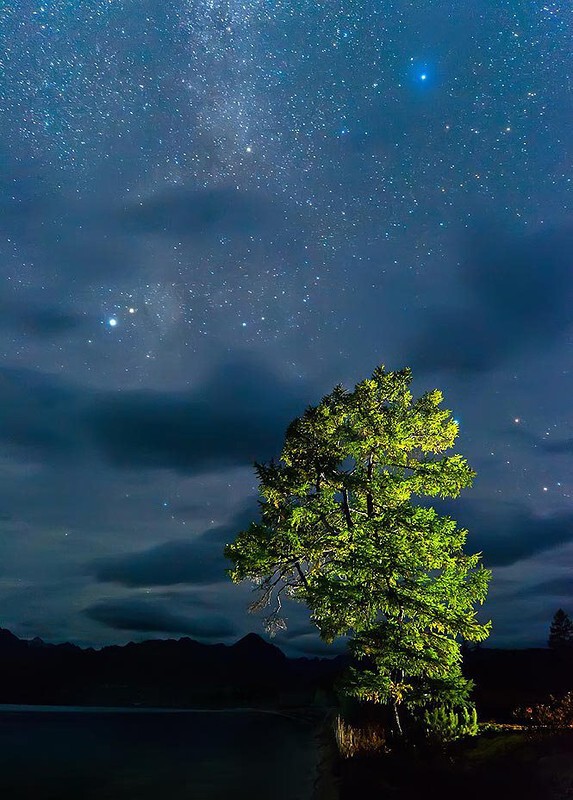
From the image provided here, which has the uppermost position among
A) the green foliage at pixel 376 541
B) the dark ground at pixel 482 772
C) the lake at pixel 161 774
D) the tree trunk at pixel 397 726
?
the green foliage at pixel 376 541

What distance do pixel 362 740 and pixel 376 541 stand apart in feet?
19.9

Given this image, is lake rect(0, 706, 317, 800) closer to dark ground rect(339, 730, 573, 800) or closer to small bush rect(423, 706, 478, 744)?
small bush rect(423, 706, 478, 744)

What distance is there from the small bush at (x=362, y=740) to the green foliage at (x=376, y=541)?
1.11 m

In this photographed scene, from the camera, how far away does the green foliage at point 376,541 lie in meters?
16.7

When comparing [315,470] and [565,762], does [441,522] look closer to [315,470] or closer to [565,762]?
[315,470]

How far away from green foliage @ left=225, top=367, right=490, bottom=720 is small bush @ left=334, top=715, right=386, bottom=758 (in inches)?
43.6

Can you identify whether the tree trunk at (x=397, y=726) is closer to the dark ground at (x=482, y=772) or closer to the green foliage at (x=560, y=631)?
the dark ground at (x=482, y=772)

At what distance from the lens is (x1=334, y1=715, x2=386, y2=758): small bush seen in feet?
55.6

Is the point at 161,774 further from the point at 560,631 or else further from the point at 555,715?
the point at 560,631

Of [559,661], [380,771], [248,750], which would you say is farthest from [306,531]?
[559,661]

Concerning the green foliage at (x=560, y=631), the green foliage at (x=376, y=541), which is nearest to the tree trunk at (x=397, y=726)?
the green foliage at (x=376, y=541)

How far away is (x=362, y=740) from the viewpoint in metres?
17.6

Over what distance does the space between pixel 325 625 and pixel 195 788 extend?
1519 cm

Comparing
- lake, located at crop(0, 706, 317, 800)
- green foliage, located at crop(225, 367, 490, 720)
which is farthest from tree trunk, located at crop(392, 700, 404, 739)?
lake, located at crop(0, 706, 317, 800)
